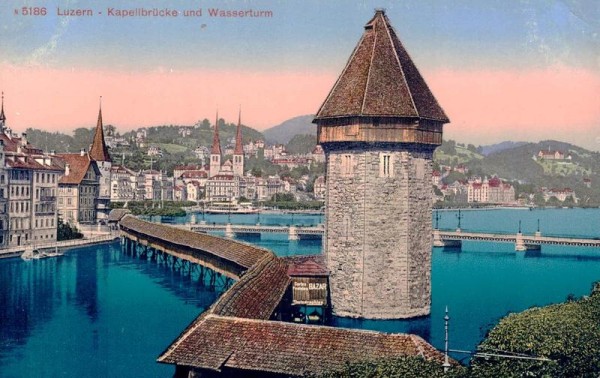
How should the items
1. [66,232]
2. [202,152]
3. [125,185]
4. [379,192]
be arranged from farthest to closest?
[202,152] → [125,185] → [66,232] → [379,192]

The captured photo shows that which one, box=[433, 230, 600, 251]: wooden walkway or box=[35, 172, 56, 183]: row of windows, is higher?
box=[35, 172, 56, 183]: row of windows

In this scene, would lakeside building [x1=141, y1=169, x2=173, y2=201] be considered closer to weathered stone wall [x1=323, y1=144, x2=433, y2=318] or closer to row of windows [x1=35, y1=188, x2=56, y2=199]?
row of windows [x1=35, y1=188, x2=56, y2=199]

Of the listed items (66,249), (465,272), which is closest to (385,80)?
(465,272)

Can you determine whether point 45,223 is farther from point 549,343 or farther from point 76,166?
point 549,343

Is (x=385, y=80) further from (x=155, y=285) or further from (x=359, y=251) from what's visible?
(x=155, y=285)

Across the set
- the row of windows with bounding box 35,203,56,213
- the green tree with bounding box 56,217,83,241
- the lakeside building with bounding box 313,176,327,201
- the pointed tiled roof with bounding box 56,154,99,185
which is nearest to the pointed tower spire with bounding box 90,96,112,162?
the pointed tiled roof with bounding box 56,154,99,185

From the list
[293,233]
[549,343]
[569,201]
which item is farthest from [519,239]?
[569,201]
